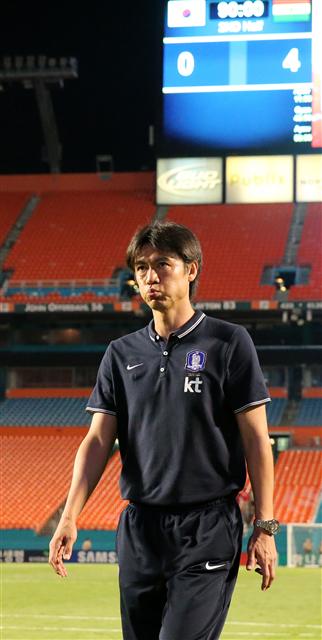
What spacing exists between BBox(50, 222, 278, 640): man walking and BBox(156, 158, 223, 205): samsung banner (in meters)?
28.7

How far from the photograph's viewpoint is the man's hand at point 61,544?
4.61m

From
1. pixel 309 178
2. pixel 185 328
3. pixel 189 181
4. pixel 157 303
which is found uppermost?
pixel 157 303

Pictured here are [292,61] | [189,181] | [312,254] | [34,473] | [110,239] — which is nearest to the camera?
[34,473]

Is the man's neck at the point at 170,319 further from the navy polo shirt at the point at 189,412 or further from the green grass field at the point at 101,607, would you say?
the green grass field at the point at 101,607

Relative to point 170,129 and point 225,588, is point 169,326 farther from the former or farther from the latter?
point 170,129

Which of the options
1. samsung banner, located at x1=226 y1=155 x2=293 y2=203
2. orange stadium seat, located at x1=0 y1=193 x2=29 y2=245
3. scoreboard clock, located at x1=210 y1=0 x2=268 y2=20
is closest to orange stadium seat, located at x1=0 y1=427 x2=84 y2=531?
orange stadium seat, located at x1=0 y1=193 x2=29 y2=245

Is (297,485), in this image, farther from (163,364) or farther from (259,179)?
(163,364)

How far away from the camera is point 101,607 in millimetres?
15859

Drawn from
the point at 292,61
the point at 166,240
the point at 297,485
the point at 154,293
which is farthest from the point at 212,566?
the point at 292,61

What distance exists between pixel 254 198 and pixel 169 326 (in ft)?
96.7

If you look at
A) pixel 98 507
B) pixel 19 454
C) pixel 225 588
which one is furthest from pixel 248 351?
pixel 19 454

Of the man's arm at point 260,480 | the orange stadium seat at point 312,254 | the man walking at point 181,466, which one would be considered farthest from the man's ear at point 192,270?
the orange stadium seat at point 312,254

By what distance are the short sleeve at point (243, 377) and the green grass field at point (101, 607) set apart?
27.3 feet

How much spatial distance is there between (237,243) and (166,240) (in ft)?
97.0
